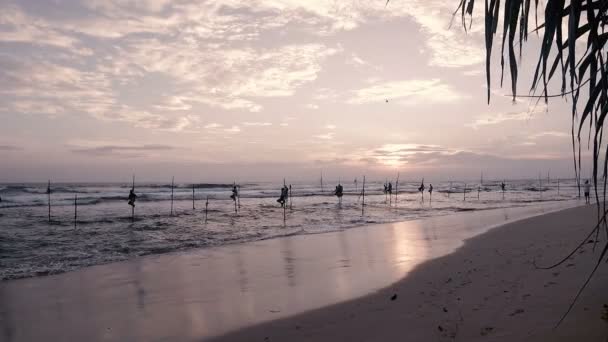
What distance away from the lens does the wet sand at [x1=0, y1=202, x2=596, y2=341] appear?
5.21 meters

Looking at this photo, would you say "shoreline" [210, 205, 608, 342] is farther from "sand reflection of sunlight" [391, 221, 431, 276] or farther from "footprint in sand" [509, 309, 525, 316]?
"sand reflection of sunlight" [391, 221, 431, 276]

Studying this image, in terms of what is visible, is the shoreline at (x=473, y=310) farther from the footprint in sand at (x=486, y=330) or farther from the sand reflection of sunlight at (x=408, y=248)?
the sand reflection of sunlight at (x=408, y=248)

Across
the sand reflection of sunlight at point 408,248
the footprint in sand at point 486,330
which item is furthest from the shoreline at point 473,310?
the sand reflection of sunlight at point 408,248

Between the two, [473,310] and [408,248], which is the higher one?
[473,310]

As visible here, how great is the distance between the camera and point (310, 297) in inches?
304

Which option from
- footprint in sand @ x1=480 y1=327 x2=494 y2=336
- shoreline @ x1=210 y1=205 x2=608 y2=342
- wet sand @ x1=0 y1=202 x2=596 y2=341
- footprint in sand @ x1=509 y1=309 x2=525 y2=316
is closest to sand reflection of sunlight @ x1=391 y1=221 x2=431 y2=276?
wet sand @ x1=0 y1=202 x2=596 y2=341

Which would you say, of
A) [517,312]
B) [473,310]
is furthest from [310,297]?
[517,312]

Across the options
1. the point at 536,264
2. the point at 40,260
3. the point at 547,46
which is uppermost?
the point at 547,46

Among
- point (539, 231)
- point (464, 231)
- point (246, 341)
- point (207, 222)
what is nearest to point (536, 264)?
point (246, 341)

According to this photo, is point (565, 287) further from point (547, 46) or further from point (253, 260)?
point (253, 260)

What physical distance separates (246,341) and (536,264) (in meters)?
5.56

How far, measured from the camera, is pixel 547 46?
2.06 meters

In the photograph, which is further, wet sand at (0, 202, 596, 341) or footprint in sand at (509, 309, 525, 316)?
wet sand at (0, 202, 596, 341)

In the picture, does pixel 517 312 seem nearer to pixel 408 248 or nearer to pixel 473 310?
pixel 473 310
